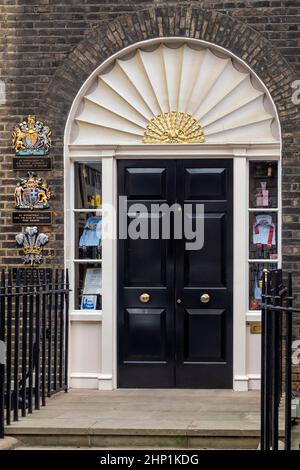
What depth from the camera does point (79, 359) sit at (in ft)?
38.3

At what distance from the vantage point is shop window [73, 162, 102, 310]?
11.8m

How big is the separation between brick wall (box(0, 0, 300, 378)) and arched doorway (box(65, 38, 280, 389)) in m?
0.15

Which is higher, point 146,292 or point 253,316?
point 146,292

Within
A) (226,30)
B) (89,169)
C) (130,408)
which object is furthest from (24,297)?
(226,30)

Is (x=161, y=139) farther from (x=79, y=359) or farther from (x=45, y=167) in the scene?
(x=79, y=359)

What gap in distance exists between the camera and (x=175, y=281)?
11.6 meters

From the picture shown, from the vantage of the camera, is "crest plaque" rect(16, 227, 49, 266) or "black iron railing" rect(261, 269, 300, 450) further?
"crest plaque" rect(16, 227, 49, 266)

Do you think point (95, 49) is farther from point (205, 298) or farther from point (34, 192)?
point (205, 298)

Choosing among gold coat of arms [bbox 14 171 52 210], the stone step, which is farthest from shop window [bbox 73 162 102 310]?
the stone step

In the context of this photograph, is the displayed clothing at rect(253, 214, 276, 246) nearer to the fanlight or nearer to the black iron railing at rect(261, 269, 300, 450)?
the fanlight

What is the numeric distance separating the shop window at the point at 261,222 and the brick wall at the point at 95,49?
0.28 m

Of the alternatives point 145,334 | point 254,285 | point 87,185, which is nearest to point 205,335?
point 145,334

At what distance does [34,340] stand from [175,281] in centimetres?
170

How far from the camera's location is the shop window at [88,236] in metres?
11.8
